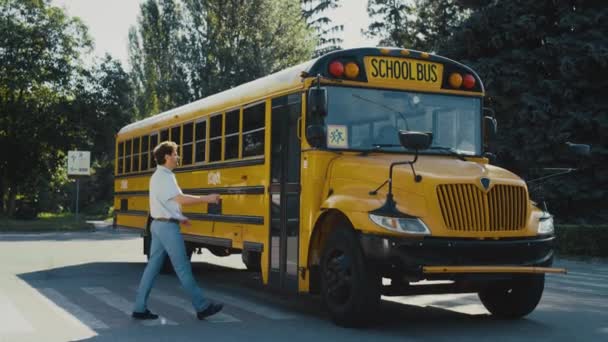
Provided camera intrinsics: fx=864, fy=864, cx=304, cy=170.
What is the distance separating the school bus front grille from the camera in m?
7.54

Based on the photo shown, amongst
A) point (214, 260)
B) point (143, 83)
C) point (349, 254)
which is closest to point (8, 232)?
point (214, 260)

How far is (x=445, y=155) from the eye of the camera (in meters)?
8.77

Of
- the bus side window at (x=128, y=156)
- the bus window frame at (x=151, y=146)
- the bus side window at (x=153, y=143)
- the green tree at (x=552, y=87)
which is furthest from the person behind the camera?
the green tree at (x=552, y=87)

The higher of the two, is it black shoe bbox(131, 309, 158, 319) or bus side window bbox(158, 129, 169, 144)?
bus side window bbox(158, 129, 169, 144)

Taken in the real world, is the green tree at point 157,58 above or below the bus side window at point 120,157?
above

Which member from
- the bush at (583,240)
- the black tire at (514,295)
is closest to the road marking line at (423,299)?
the black tire at (514,295)

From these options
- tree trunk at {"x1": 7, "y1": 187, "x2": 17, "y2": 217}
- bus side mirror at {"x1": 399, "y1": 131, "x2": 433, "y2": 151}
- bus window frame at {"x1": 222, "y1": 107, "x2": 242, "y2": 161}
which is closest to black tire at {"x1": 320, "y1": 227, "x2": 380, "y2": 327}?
bus side mirror at {"x1": 399, "y1": 131, "x2": 433, "y2": 151}

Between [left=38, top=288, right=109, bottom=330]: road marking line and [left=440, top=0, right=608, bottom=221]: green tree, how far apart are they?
1609 centimetres

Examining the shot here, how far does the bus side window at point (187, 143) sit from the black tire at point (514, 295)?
524cm

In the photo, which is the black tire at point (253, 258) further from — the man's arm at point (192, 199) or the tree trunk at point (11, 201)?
the tree trunk at point (11, 201)

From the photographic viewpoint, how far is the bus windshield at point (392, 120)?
8.56 metres

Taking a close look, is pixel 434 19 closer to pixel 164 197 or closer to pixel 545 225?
pixel 545 225

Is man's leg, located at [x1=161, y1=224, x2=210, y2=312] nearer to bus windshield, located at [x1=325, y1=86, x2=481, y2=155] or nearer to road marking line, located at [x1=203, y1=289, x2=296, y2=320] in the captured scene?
road marking line, located at [x1=203, y1=289, x2=296, y2=320]

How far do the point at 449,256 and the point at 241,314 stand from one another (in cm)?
242
